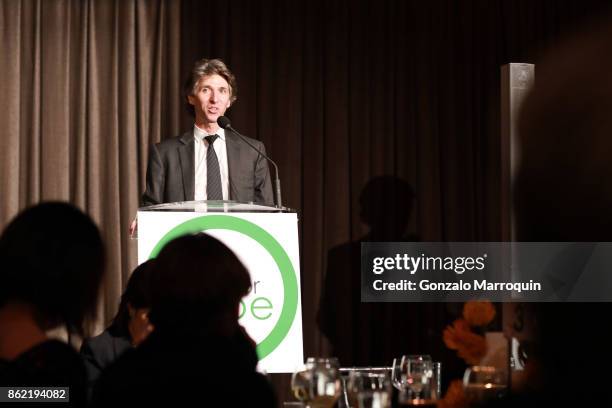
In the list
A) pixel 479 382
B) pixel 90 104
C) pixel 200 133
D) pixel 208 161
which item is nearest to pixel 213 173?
pixel 208 161

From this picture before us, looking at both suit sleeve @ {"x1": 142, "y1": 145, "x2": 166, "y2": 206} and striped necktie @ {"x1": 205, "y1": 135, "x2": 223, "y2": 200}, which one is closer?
suit sleeve @ {"x1": 142, "y1": 145, "x2": 166, "y2": 206}

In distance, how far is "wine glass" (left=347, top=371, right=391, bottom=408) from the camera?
1.35 m

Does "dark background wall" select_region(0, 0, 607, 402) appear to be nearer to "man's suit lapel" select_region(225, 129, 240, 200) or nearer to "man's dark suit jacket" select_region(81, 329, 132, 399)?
"man's suit lapel" select_region(225, 129, 240, 200)

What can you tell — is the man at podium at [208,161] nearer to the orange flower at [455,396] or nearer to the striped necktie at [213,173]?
the striped necktie at [213,173]

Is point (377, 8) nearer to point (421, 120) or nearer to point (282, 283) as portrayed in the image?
point (421, 120)

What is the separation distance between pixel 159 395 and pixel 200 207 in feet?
5.38

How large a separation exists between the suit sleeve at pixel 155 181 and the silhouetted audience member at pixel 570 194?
11.8 ft

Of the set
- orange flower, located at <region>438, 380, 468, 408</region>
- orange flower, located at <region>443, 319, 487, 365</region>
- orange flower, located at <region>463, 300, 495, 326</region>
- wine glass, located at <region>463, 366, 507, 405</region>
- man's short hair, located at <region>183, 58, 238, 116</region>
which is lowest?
orange flower, located at <region>438, 380, 468, 408</region>

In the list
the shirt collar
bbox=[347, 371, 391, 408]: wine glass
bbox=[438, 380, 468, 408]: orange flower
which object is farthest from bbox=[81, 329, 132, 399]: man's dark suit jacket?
the shirt collar

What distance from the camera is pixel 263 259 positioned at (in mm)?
2580

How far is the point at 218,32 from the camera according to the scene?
202 inches

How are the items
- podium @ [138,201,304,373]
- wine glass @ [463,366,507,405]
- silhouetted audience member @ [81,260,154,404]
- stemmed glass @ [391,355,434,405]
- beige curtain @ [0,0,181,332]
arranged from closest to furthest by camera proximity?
wine glass @ [463,366,507,405] → stemmed glass @ [391,355,434,405] → silhouetted audience member @ [81,260,154,404] → podium @ [138,201,304,373] → beige curtain @ [0,0,181,332]

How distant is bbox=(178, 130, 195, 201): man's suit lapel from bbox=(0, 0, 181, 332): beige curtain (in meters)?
0.88

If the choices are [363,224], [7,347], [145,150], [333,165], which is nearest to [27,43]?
[145,150]
